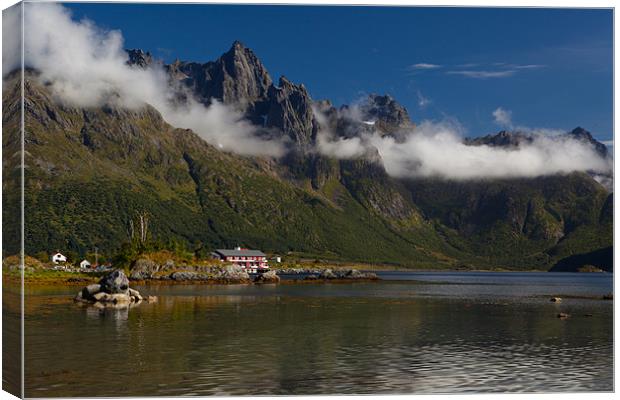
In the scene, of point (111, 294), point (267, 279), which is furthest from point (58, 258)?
point (111, 294)

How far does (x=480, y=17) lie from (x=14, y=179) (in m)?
18.0

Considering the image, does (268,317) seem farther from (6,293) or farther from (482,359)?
(6,293)

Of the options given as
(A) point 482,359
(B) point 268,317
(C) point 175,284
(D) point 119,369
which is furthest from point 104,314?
(C) point 175,284

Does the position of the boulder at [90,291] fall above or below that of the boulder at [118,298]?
above

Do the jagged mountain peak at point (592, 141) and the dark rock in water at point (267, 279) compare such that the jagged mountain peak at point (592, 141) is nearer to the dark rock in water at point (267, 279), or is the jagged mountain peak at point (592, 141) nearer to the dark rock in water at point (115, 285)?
the dark rock in water at point (115, 285)

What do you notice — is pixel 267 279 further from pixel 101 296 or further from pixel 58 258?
pixel 101 296

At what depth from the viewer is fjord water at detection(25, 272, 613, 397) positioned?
26406 mm

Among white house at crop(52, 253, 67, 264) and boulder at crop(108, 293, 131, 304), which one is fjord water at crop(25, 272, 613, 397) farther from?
white house at crop(52, 253, 67, 264)

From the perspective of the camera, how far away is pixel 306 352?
35.8 meters

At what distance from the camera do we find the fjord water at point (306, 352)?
86.6ft

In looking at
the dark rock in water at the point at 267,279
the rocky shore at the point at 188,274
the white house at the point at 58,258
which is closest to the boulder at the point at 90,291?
the rocky shore at the point at 188,274

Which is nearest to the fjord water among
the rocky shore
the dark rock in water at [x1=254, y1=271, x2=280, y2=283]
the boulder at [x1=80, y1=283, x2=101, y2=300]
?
the boulder at [x1=80, y1=283, x2=101, y2=300]

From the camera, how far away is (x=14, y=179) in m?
24.3

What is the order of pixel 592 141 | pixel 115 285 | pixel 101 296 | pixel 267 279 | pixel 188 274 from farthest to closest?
pixel 267 279 < pixel 188 274 < pixel 115 285 < pixel 101 296 < pixel 592 141
